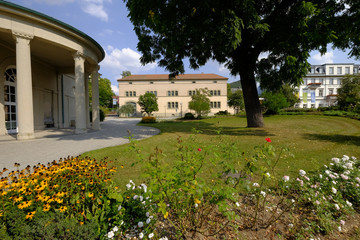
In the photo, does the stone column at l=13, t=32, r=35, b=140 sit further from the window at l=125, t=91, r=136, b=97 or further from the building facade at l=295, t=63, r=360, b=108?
the building facade at l=295, t=63, r=360, b=108

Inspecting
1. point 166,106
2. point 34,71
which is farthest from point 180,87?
point 34,71

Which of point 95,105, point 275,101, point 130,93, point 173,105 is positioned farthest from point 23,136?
point 130,93

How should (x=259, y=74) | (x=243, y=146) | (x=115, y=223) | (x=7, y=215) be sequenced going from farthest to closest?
(x=259, y=74) < (x=243, y=146) < (x=115, y=223) < (x=7, y=215)

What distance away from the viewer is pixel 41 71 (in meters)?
16.2

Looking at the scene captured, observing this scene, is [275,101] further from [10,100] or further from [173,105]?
[10,100]

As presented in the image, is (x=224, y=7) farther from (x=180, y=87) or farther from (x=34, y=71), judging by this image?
(x=180, y=87)

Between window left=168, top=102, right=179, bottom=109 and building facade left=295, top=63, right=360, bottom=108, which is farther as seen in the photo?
building facade left=295, top=63, right=360, bottom=108

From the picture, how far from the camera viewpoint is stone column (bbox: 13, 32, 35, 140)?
973 cm

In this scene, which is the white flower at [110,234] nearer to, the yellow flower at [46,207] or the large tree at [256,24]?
the yellow flower at [46,207]

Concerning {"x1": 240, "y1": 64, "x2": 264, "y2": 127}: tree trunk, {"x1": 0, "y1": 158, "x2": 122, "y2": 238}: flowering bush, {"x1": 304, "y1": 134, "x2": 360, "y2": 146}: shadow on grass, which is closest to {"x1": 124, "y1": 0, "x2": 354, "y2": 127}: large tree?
{"x1": 240, "y1": 64, "x2": 264, "y2": 127}: tree trunk

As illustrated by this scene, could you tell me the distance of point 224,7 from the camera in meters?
7.59

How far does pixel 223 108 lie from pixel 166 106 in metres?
17.1

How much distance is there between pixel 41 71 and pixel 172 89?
3552 cm

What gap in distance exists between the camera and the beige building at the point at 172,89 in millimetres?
49156
